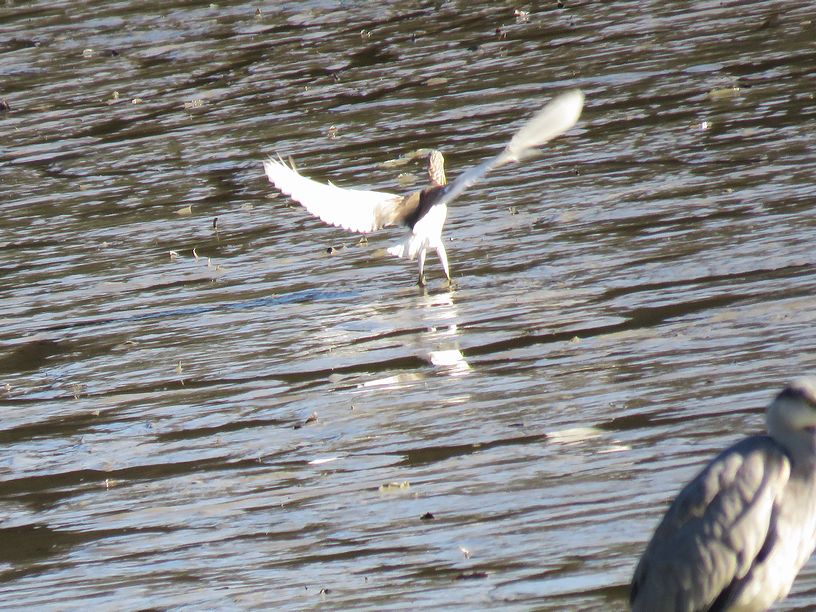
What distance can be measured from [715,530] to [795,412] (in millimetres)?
418

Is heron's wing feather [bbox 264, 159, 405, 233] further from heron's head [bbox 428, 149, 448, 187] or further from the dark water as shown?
heron's head [bbox 428, 149, 448, 187]

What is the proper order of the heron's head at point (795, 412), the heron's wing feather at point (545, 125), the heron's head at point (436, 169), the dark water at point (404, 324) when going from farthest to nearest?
the heron's head at point (436, 169), the heron's wing feather at point (545, 125), the dark water at point (404, 324), the heron's head at point (795, 412)

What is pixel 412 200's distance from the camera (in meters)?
11.4

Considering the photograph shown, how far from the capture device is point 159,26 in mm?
24969

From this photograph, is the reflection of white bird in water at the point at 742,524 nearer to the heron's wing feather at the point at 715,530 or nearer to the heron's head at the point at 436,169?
the heron's wing feather at the point at 715,530

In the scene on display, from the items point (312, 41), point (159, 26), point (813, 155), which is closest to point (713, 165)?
point (813, 155)

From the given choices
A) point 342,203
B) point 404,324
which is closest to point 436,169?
point 342,203

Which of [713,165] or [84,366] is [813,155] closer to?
[713,165]

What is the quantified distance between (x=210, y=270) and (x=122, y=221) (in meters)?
2.24

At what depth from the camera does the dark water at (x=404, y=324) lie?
6.54 m

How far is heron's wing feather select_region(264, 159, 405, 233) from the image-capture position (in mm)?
11344

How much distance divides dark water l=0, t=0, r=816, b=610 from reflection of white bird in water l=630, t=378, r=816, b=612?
1.83 feet

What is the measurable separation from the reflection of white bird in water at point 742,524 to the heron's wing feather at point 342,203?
21.4 ft

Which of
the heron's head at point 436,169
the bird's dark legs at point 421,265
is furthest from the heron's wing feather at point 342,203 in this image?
the heron's head at point 436,169
